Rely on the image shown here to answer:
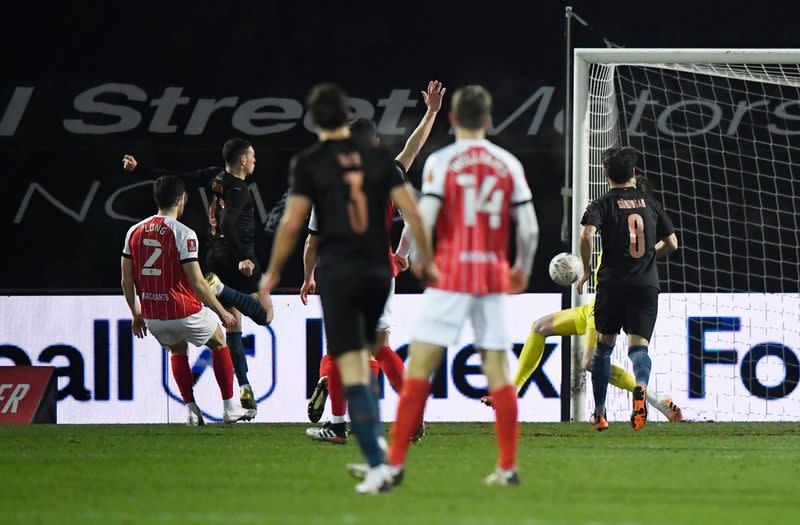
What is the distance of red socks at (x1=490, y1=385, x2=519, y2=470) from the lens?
5.84m

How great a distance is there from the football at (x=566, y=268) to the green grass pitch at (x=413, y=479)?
3.24 ft

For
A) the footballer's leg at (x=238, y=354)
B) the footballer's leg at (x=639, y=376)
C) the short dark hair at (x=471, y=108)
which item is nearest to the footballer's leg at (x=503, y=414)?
the short dark hair at (x=471, y=108)

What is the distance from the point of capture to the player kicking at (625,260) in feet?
30.9

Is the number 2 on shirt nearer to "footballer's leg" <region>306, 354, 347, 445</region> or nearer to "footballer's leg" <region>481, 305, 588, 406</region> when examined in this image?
"footballer's leg" <region>306, 354, 347, 445</region>

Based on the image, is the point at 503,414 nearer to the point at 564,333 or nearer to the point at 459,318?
the point at 459,318

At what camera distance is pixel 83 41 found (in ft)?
44.0

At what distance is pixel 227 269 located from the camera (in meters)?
10.3

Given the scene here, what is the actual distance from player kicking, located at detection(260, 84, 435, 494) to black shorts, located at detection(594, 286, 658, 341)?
393cm

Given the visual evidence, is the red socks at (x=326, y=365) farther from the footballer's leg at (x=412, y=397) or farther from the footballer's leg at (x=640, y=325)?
the footballer's leg at (x=412, y=397)

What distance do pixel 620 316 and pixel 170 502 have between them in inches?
180

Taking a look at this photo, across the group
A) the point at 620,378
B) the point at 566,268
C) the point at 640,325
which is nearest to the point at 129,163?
the point at 566,268

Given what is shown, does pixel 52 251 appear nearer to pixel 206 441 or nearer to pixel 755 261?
pixel 206 441

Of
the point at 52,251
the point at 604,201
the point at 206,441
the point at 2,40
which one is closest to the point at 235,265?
the point at 206,441

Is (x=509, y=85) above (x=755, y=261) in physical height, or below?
above
